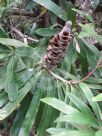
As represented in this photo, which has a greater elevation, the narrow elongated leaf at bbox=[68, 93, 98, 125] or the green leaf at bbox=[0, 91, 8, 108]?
the narrow elongated leaf at bbox=[68, 93, 98, 125]

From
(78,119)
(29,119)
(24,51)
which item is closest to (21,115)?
(29,119)

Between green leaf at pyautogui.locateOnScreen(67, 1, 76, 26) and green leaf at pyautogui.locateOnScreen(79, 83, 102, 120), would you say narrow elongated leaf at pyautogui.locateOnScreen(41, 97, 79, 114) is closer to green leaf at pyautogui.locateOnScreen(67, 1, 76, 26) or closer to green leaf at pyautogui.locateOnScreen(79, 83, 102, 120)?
green leaf at pyautogui.locateOnScreen(79, 83, 102, 120)

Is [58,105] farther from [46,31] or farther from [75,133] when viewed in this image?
[46,31]

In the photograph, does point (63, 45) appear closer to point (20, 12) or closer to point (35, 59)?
point (35, 59)

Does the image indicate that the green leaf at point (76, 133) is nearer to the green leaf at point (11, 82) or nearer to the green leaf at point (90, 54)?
the green leaf at point (11, 82)

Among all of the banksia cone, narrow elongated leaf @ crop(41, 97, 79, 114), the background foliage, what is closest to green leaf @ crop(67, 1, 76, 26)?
the background foliage

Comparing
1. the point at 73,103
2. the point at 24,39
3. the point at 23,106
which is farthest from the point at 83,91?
the point at 24,39

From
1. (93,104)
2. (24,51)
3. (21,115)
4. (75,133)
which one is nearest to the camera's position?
(75,133)

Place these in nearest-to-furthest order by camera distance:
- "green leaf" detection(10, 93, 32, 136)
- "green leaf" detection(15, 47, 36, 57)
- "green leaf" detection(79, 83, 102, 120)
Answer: "green leaf" detection(79, 83, 102, 120) < "green leaf" detection(15, 47, 36, 57) < "green leaf" detection(10, 93, 32, 136)
